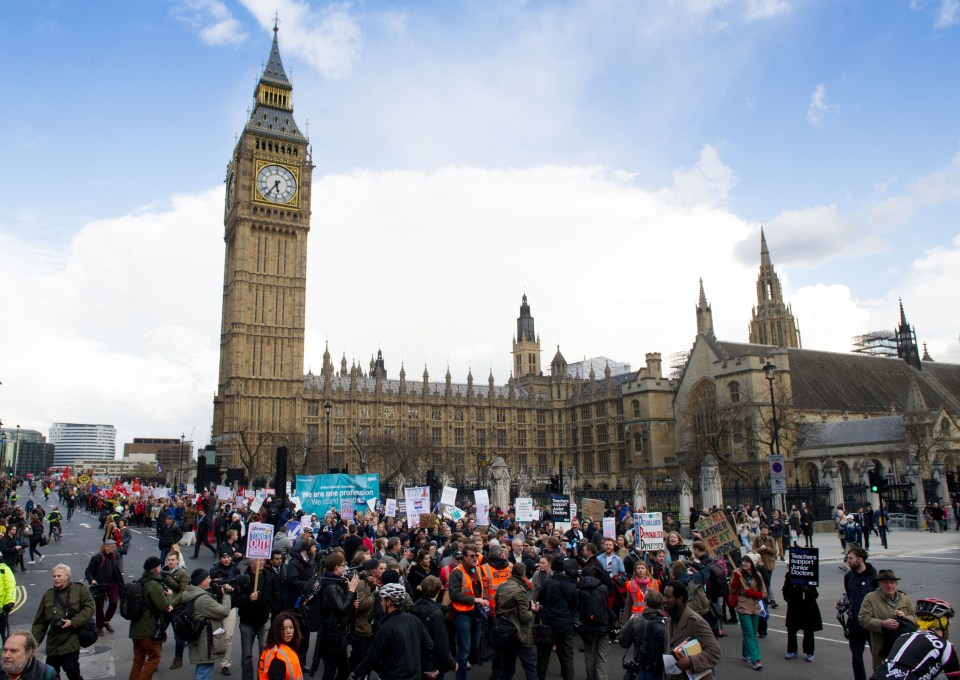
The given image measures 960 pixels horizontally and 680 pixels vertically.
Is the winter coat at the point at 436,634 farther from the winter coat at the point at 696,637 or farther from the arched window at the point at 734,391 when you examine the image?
the arched window at the point at 734,391

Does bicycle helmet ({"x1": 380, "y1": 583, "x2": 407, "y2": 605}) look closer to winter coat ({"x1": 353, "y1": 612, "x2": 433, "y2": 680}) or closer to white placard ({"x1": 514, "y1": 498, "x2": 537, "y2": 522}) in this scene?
winter coat ({"x1": 353, "y1": 612, "x2": 433, "y2": 680})

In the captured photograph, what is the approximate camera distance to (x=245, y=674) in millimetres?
8641

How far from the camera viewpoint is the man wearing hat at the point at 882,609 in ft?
22.6

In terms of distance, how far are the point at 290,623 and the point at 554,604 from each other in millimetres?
3919

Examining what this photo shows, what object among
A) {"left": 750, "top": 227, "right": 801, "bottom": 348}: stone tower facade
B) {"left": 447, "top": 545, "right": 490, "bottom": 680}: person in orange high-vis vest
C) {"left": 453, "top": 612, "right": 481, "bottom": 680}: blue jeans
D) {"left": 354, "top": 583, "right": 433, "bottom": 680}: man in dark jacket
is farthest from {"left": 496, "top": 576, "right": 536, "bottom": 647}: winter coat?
{"left": 750, "top": 227, "right": 801, "bottom": 348}: stone tower facade

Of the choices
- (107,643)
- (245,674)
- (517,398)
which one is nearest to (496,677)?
(245,674)

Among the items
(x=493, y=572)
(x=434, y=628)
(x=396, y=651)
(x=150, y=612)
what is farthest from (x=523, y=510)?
(x=396, y=651)

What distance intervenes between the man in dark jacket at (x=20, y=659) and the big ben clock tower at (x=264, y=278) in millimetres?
64927

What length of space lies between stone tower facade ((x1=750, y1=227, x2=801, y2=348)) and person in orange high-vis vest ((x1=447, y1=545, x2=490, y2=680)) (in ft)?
285

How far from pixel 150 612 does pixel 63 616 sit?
3.10 ft

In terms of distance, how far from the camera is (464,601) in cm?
879

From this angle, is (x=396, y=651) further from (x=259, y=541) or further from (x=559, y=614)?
(x=259, y=541)

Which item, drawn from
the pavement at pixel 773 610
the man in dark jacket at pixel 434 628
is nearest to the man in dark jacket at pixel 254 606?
the pavement at pixel 773 610

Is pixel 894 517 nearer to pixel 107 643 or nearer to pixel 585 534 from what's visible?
pixel 585 534
